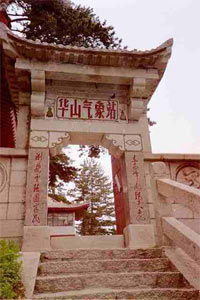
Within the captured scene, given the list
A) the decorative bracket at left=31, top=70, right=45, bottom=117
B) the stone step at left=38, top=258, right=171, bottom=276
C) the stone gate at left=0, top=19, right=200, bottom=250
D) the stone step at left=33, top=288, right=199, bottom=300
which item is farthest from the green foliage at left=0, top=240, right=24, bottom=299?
the decorative bracket at left=31, top=70, right=45, bottom=117

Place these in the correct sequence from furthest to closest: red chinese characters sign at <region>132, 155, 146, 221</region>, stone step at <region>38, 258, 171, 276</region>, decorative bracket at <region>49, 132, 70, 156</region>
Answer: decorative bracket at <region>49, 132, 70, 156</region> < red chinese characters sign at <region>132, 155, 146, 221</region> < stone step at <region>38, 258, 171, 276</region>

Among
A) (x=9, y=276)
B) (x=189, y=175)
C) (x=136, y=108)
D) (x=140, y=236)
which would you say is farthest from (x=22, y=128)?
(x=9, y=276)

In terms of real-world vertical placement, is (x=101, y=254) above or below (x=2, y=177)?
below

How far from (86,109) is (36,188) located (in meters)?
2.20

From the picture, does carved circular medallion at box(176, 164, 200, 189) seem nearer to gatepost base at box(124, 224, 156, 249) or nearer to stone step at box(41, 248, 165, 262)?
gatepost base at box(124, 224, 156, 249)

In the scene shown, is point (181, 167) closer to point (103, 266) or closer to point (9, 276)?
point (103, 266)

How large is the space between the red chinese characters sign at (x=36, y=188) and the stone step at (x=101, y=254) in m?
1.30

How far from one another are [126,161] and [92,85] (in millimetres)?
2090

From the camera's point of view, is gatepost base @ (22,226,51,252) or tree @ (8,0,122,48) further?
tree @ (8,0,122,48)

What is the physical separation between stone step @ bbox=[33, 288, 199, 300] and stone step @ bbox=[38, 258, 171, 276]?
0.59 meters

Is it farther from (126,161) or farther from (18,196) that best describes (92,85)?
(18,196)

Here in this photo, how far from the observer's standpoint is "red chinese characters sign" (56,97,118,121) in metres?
6.70

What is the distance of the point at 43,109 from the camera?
644 centimetres

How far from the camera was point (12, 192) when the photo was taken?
19.0 ft
